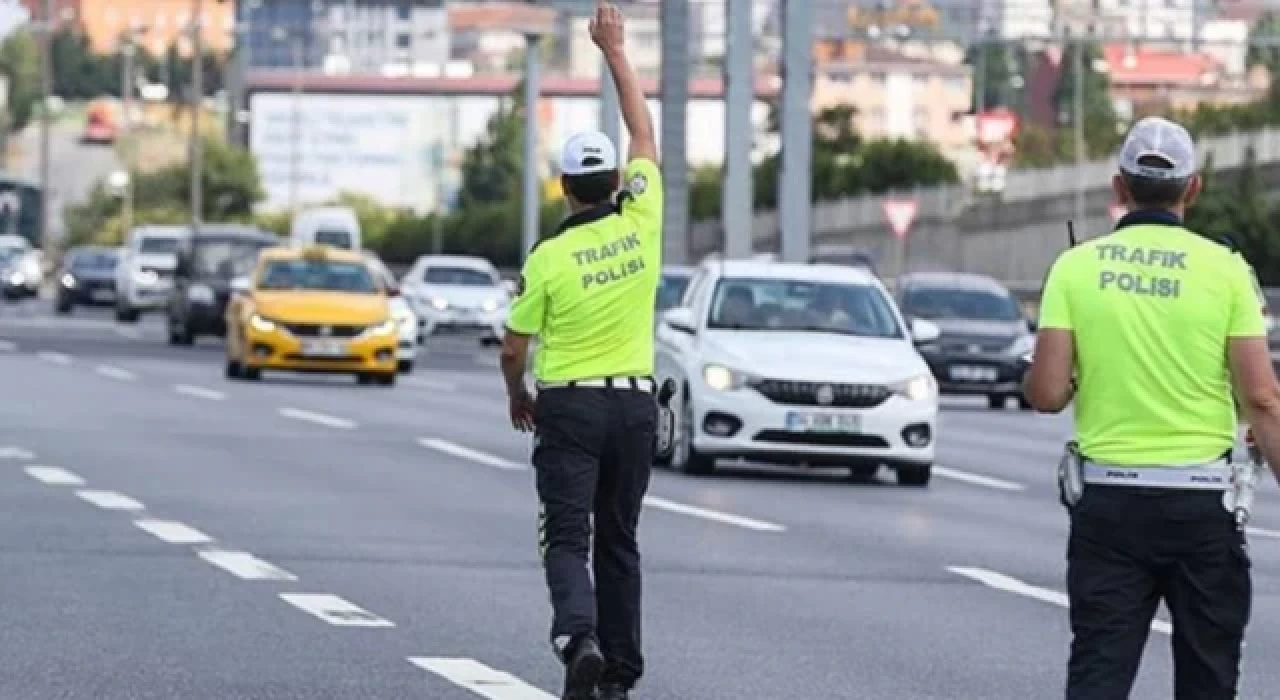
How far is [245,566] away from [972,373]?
28.7 meters

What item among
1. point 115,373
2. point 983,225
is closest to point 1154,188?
point 115,373

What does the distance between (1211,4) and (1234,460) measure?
62.9 m

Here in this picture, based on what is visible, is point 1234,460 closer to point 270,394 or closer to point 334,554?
point 334,554

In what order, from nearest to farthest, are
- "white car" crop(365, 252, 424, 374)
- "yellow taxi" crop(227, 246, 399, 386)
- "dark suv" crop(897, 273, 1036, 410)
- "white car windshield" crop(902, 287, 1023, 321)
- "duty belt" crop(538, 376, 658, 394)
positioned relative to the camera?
1. "duty belt" crop(538, 376, 658, 394)
2. "yellow taxi" crop(227, 246, 399, 386)
3. "dark suv" crop(897, 273, 1036, 410)
4. "white car" crop(365, 252, 424, 374)
5. "white car windshield" crop(902, 287, 1023, 321)

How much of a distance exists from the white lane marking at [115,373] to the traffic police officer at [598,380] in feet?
102

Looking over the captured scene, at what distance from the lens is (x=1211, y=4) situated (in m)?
71.8

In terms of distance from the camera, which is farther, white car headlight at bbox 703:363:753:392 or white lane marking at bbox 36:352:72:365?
white lane marking at bbox 36:352:72:365

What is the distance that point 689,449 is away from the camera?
28.2 metres

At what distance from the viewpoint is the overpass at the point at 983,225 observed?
9412cm

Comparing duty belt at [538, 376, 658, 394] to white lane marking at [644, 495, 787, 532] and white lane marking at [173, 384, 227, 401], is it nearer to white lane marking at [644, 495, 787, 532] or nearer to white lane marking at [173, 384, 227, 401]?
white lane marking at [644, 495, 787, 532]

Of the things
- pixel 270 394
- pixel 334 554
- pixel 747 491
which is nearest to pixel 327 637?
pixel 334 554

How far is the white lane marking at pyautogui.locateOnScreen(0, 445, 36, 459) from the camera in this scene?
27281 millimetres

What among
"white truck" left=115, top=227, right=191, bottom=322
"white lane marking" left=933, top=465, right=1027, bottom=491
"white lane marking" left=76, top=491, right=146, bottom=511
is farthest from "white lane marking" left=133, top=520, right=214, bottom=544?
"white truck" left=115, top=227, right=191, bottom=322

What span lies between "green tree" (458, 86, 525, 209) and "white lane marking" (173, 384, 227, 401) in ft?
412
